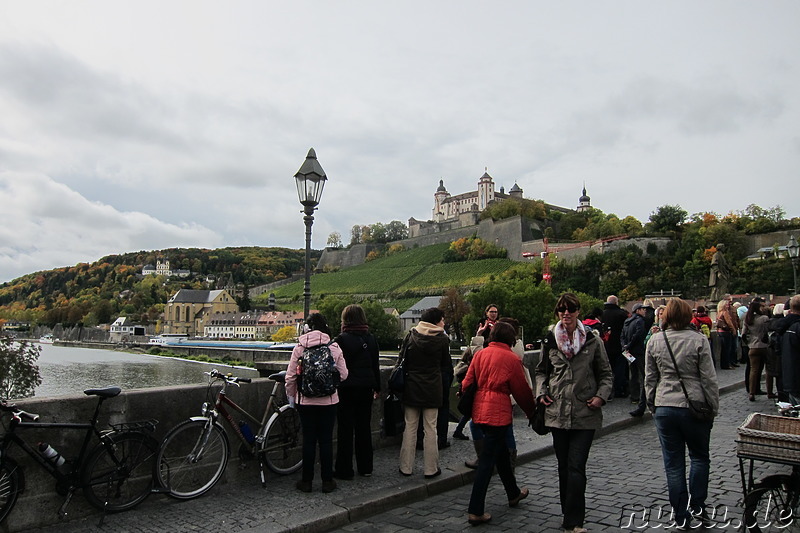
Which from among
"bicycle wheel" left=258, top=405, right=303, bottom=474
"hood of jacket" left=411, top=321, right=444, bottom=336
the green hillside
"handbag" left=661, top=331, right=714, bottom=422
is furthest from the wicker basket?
the green hillside

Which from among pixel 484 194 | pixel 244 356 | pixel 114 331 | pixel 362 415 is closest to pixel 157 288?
pixel 114 331

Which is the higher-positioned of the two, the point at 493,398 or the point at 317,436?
the point at 493,398

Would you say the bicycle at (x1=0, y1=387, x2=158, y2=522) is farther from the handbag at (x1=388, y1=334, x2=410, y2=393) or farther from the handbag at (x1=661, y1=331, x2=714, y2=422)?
the handbag at (x1=661, y1=331, x2=714, y2=422)

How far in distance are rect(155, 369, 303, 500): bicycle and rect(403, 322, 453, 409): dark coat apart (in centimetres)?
140

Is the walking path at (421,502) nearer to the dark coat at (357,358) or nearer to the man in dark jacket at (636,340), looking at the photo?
the dark coat at (357,358)

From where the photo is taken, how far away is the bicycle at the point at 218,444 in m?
5.73

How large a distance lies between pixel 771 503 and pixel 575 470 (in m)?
1.47

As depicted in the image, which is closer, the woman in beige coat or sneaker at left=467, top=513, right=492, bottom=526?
the woman in beige coat

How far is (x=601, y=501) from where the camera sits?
19.2 ft

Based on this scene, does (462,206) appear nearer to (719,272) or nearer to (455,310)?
(455,310)

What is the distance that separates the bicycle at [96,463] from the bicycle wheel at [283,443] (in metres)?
1.27

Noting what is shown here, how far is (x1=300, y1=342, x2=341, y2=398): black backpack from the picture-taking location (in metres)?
6.02

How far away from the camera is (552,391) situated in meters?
5.21

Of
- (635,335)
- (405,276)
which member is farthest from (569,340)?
(405,276)
